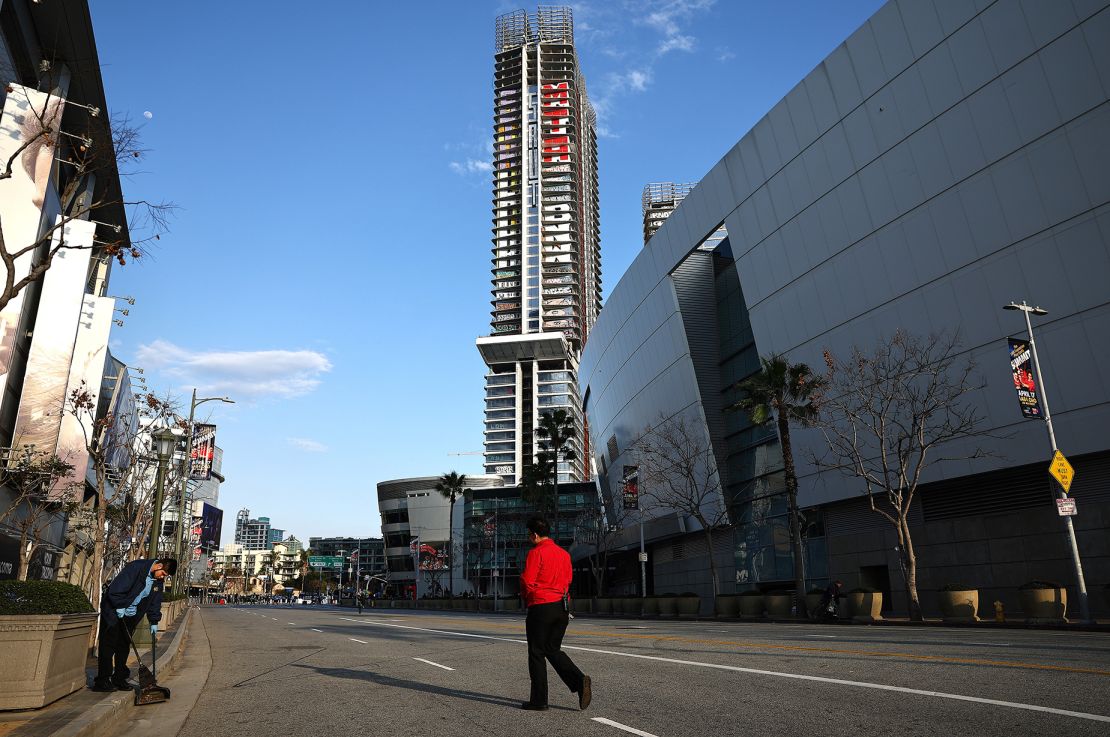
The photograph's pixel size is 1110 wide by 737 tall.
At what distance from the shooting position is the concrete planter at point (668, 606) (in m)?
41.7

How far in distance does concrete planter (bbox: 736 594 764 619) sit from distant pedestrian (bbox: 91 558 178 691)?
103 feet

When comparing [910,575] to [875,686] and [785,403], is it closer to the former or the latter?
[785,403]

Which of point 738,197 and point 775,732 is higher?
point 738,197

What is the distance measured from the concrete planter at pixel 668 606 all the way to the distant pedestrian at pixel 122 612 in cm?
3447

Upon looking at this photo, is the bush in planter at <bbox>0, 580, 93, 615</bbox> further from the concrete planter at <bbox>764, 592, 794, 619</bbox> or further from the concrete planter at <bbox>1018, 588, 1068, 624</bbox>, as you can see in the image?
the concrete planter at <bbox>764, 592, 794, 619</bbox>

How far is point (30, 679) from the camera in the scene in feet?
26.9

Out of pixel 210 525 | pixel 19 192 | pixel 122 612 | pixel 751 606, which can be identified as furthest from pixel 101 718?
pixel 210 525

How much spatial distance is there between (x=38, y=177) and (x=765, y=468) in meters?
39.5

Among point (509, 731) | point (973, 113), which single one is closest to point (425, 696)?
point (509, 731)

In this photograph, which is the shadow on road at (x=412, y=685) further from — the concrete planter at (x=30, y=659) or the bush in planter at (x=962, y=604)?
the bush in planter at (x=962, y=604)

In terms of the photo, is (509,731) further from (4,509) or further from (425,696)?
(4,509)

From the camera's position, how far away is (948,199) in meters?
32.7

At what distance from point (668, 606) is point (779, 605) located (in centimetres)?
803

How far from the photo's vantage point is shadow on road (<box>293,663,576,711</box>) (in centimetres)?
925
